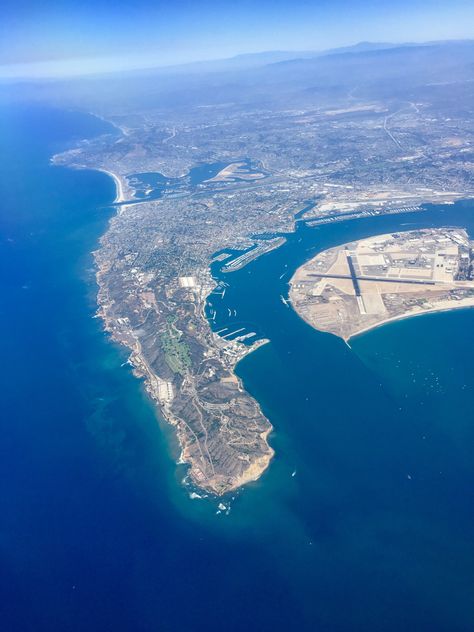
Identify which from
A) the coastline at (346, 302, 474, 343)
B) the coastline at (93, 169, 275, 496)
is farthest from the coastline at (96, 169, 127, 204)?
the coastline at (346, 302, 474, 343)

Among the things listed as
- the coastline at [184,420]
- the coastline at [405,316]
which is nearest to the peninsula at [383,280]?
the coastline at [405,316]

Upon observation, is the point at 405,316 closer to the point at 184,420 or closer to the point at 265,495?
the point at 184,420

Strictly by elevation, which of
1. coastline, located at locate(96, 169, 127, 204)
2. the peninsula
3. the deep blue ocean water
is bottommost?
the deep blue ocean water

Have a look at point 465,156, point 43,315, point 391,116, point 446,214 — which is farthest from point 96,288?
point 391,116

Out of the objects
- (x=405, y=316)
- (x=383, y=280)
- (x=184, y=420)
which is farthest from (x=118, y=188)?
(x=184, y=420)

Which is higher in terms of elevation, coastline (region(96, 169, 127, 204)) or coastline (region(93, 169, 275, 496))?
coastline (region(96, 169, 127, 204))

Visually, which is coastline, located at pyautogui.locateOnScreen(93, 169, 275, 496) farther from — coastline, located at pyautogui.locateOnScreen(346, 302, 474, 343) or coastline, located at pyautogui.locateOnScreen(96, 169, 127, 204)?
coastline, located at pyautogui.locateOnScreen(96, 169, 127, 204)
